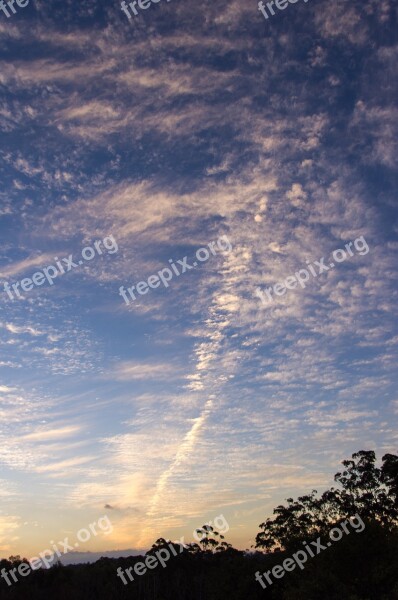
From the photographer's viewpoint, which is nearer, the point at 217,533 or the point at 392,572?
the point at 392,572

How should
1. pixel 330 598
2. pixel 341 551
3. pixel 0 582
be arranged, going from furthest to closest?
1. pixel 0 582
2. pixel 341 551
3. pixel 330 598

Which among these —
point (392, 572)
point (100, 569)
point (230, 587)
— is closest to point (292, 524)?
point (230, 587)

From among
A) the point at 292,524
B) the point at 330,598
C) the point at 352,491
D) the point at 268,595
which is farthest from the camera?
the point at 292,524

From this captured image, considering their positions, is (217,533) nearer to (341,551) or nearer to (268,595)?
(268,595)

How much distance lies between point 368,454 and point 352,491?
454cm

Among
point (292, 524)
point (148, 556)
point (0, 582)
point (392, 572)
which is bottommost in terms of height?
point (392, 572)

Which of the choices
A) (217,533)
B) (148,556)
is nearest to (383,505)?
(217,533)

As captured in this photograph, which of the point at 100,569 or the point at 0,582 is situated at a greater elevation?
the point at 0,582

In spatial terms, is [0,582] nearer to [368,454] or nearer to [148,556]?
[148,556]

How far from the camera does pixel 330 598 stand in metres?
38.3

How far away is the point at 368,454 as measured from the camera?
57.8 meters

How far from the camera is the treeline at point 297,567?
40281 mm

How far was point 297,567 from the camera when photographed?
1918 inches

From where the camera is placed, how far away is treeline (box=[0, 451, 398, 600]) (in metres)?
40.3
